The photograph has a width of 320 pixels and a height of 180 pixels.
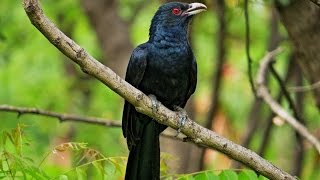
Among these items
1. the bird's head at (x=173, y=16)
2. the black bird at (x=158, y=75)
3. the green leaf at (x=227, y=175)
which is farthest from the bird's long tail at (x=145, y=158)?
the bird's head at (x=173, y=16)

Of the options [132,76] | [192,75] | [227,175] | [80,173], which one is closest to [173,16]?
[192,75]

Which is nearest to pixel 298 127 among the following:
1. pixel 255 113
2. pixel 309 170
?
pixel 255 113

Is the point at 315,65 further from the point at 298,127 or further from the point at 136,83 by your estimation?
the point at 136,83

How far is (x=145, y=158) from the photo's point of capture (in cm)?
430

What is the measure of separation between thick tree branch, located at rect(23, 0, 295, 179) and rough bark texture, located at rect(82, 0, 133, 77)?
3488 mm

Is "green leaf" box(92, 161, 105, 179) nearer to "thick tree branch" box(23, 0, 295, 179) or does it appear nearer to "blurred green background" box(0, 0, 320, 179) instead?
"thick tree branch" box(23, 0, 295, 179)

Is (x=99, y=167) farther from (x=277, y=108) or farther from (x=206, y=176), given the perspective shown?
(x=277, y=108)

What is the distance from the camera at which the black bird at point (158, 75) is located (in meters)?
4.41

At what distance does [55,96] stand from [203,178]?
459 cm

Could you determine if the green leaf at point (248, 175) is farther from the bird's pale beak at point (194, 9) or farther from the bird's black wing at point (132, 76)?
the bird's pale beak at point (194, 9)

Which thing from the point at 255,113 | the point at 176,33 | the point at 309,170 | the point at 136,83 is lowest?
the point at 309,170

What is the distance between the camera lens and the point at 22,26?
901 centimetres

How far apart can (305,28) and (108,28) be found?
2.95 m

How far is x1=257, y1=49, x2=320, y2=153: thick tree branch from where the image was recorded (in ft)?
16.0
